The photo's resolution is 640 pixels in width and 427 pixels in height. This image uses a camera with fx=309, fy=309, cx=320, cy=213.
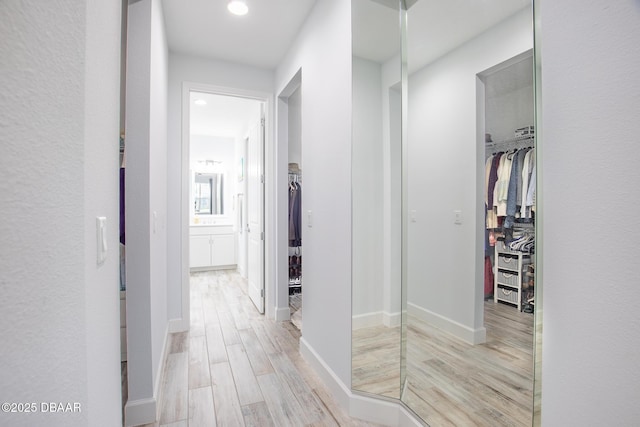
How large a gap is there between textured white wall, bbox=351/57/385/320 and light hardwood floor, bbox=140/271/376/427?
650 millimetres

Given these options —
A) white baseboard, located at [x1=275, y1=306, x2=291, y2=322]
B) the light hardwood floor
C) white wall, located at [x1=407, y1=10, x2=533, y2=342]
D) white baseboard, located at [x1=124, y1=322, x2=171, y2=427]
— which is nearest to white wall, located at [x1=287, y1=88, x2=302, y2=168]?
white baseboard, located at [x1=275, y1=306, x2=291, y2=322]

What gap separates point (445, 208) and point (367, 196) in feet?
1.38

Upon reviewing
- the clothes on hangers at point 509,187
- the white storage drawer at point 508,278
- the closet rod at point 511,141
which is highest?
the closet rod at point 511,141

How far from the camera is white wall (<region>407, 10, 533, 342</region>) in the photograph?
1.36 meters

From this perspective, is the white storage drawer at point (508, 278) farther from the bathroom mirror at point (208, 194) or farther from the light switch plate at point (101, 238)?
the bathroom mirror at point (208, 194)

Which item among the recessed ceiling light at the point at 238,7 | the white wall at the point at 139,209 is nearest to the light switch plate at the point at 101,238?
the white wall at the point at 139,209

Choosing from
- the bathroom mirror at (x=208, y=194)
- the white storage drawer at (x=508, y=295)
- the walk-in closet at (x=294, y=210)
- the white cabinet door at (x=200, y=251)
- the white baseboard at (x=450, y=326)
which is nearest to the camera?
the white storage drawer at (x=508, y=295)

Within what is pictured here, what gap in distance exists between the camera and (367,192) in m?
1.75

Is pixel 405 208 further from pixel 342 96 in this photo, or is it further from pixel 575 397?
pixel 575 397

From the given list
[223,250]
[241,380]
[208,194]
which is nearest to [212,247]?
[223,250]

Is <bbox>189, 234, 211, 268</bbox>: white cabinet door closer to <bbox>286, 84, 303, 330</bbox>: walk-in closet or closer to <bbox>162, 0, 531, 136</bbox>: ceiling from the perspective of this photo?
<bbox>286, 84, 303, 330</bbox>: walk-in closet

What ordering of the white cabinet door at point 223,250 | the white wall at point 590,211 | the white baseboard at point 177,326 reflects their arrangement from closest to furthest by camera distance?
the white wall at point 590,211, the white baseboard at point 177,326, the white cabinet door at point 223,250

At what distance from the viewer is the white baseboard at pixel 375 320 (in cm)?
173

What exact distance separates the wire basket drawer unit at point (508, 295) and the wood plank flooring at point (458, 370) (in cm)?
3
